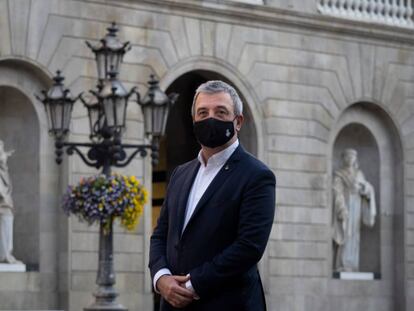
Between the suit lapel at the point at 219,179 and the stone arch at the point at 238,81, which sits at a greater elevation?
the stone arch at the point at 238,81

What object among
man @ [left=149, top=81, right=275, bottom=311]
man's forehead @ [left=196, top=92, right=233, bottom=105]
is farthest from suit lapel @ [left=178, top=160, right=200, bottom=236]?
man's forehead @ [left=196, top=92, right=233, bottom=105]

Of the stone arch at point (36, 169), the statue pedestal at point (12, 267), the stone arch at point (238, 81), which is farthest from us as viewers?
the stone arch at point (238, 81)

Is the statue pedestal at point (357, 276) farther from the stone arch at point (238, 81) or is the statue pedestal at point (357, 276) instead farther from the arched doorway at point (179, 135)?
the arched doorway at point (179, 135)

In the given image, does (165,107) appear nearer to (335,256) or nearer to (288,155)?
(288,155)

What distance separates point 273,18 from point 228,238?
18.4 metres

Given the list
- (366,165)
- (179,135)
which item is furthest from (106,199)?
(366,165)

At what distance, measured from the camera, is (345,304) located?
86.1ft

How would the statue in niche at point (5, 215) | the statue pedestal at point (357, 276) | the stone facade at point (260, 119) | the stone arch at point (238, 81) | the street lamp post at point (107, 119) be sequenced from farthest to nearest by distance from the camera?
the statue pedestal at point (357, 276) → the stone arch at point (238, 81) → the stone facade at point (260, 119) → the statue in niche at point (5, 215) → the street lamp post at point (107, 119)

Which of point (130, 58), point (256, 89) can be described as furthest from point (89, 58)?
point (256, 89)

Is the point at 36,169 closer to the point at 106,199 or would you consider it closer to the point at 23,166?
the point at 23,166

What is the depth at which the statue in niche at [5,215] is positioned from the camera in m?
22.1

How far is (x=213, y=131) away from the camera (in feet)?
23.5

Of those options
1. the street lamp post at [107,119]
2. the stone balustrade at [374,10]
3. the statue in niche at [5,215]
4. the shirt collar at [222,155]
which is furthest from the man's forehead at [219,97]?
the stone balustrade at [374,10]

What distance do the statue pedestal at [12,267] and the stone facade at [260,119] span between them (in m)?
0.13
